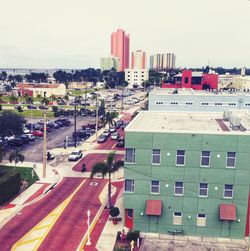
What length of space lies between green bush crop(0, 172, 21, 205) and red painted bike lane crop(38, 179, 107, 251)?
7.51 meters

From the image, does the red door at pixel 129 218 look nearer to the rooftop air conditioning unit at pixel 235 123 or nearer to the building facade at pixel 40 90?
the rooftop air conditioning unit at pixel 235 123

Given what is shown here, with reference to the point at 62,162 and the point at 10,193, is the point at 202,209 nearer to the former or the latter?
the point at 10,193

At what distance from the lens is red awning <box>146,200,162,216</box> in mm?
31550

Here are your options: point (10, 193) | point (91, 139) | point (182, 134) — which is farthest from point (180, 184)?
point (91, 139)

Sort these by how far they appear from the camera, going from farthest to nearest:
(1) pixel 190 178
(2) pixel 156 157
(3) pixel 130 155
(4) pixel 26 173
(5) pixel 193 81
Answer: (5) pixel 193 81 < (4) pixel 26 173 < (3) pixel 130 155 < (2) pixel 156 157 < (1) pixel 190 178

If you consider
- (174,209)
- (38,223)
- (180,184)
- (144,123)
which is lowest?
(38,223)

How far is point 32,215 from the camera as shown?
1396 inches

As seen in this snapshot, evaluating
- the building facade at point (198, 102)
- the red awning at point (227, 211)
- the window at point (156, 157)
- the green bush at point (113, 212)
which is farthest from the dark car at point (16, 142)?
the red awning at point (227, 211)

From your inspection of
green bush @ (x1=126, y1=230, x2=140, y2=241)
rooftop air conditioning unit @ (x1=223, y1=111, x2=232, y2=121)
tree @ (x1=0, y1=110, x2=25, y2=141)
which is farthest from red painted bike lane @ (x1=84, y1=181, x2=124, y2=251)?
tree @ (x1=0, y1=110, x2=25, y2=141)

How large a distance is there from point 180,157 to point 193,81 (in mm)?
68669

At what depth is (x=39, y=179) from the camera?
46531mm

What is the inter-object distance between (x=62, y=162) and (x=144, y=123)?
22411 millimetres

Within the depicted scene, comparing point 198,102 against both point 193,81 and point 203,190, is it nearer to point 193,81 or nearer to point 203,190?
point 193,81

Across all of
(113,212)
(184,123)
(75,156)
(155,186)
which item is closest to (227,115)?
(184,123)
